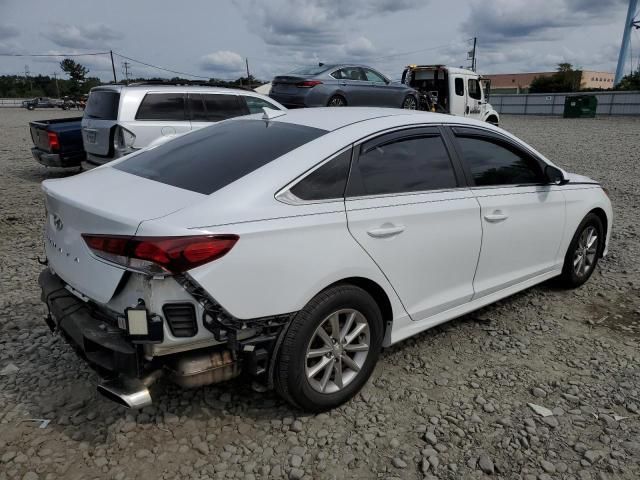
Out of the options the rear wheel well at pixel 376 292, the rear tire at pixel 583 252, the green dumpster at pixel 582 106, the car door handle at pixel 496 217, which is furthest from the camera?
the green dumpster at pixel 582 106

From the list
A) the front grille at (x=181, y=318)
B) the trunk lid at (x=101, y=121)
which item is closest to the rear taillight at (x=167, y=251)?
the front grille at (x=181, y=318)

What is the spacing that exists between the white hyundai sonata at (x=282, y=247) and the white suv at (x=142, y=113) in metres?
4.74

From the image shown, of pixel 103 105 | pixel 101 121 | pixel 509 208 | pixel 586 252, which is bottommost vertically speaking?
→ pixel 586 252

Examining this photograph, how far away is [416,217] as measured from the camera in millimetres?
3002

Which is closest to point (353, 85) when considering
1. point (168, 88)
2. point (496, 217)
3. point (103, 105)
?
point (168, 88)

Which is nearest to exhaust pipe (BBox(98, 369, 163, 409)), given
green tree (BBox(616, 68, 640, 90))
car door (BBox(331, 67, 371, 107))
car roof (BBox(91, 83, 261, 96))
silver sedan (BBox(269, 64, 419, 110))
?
car roof (BBox(91, 83, 261, 96))

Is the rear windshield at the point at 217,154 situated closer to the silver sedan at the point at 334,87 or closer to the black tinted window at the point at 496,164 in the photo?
the black tinted window at the point at 496,164

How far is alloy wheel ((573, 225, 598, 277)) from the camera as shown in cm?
457

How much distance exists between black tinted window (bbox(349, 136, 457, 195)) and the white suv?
16.8ft

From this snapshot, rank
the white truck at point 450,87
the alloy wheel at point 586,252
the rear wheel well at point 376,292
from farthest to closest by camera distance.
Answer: the white truck at point 450,87
the alloy wheel at point 586,252
the rear wheel well at point 376,292

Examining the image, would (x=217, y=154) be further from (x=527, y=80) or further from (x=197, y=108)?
(x=527, y=80)

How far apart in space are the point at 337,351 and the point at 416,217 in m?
0.88

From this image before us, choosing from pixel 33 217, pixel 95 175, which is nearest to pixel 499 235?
pixel 95 175

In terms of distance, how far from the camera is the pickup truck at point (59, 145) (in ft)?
29.8
